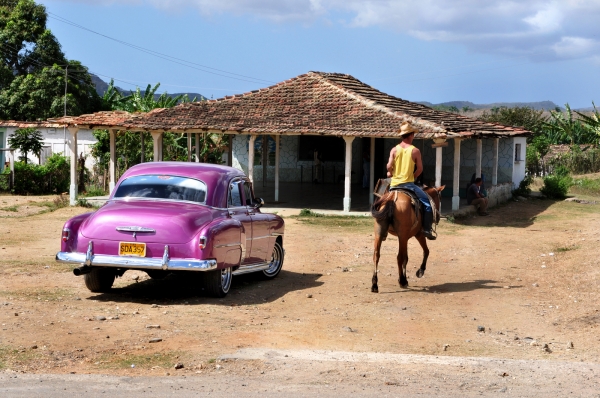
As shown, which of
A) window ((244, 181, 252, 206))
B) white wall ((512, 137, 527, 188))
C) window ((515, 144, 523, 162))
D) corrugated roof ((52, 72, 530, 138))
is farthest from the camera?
window ((515, 144, 523, 162))

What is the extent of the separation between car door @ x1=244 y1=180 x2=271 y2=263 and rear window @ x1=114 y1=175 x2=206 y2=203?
1155 mm

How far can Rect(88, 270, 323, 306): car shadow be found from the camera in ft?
37.2

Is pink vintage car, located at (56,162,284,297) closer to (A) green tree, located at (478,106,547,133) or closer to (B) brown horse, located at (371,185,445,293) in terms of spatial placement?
(B) brown horse, located at (371,185,445,293)

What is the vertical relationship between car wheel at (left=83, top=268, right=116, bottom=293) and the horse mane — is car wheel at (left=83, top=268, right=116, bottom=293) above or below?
below

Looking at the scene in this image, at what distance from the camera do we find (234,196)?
12.1 m

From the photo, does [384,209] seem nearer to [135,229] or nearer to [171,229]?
[171,229]

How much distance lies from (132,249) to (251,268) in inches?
94.1

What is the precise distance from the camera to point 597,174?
4566 cm

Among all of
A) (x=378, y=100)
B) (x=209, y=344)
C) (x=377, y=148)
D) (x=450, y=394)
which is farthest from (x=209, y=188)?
(x=377, y=148)

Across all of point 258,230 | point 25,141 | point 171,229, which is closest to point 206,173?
point 258,230

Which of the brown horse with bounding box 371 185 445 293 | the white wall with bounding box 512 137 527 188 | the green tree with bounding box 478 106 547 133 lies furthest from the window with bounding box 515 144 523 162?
the green tree with bounding box 478 106 547 133

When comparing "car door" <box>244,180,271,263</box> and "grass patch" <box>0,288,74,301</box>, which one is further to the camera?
"car door" <box>244,180,271,263</box>

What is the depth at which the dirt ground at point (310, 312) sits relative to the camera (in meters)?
8.52

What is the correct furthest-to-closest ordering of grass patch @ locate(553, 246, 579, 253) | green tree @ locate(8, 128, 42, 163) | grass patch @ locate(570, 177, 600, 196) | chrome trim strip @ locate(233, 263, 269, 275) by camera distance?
1. grass patch @ locate(570, 177, 600, 196)
2. green tree @ locate(8, 128, 42, 163)
3. grass patch @ locate(553, 246, 579, 253)
4. chrome trim strip @ locate(233, 263, 269, 275)
